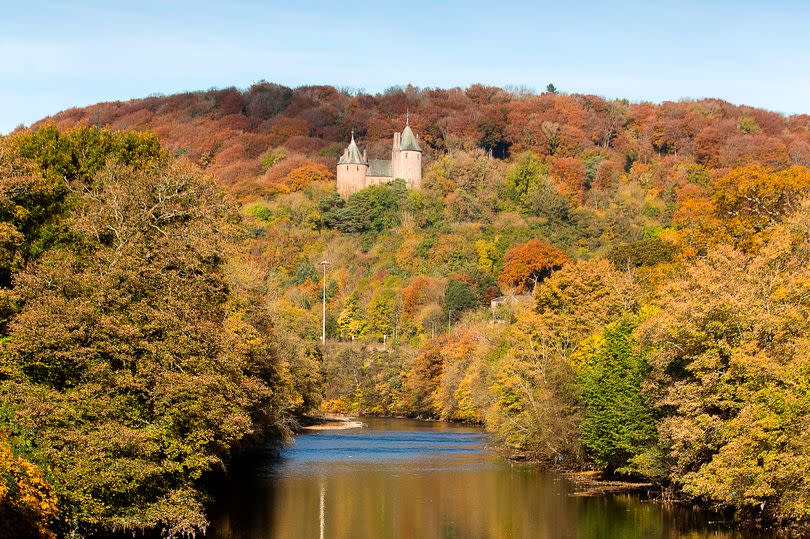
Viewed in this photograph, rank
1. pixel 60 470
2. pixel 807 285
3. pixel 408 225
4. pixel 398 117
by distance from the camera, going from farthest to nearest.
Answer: pixel 398 117 → pixel 408 225 → pixel 807 285 → pixel 60 470

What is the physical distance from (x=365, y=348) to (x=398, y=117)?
81764mm

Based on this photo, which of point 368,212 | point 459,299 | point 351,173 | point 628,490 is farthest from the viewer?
point 351,173

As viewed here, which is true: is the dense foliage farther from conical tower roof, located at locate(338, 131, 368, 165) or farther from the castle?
conical tower roof, located at locate(338, 131, 368, 165)

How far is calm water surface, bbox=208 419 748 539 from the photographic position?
105 feet

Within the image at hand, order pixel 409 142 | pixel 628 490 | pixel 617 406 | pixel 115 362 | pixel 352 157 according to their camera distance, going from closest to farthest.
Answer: pixel 115 362, pixel 617 406, pixel 628 490, pixel 352 157, pixel 409 142

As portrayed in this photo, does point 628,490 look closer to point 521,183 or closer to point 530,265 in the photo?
point 530,265

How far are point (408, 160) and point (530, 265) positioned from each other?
5023 cm

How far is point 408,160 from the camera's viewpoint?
143 metres

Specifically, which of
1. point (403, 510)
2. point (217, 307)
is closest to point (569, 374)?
point (403, 510)

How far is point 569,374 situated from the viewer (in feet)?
148

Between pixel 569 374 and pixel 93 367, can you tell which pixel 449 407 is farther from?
pixel 93 367

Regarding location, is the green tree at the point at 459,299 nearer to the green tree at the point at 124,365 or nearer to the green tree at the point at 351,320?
the green tree at the point at 351,320

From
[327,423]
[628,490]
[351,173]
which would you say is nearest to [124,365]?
[628,490]

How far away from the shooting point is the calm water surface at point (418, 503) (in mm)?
31922
